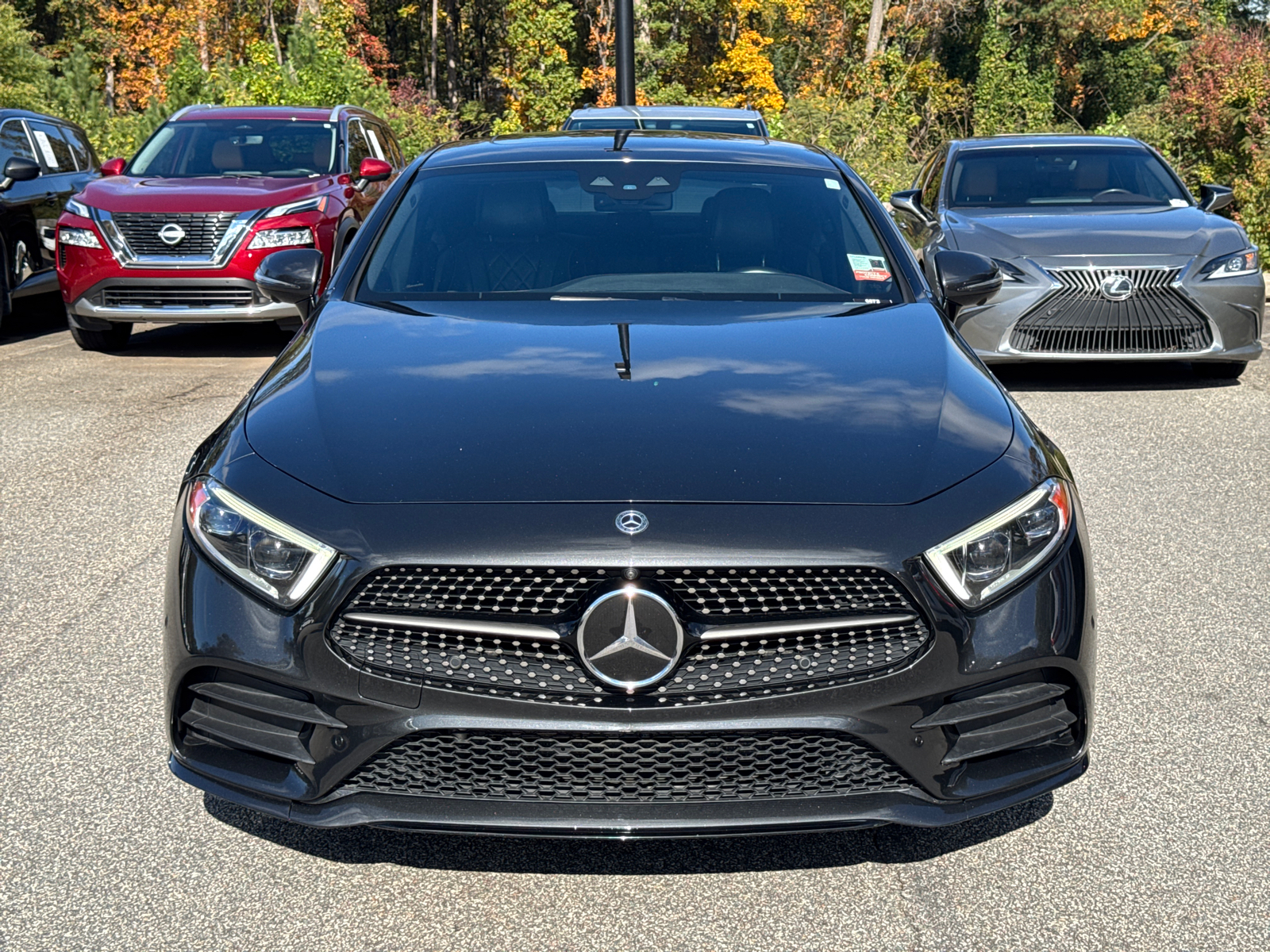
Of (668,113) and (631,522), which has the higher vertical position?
(631,522)

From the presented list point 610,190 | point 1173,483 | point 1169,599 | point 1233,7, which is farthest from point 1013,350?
point 1233,7

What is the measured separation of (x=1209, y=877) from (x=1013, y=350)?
599 centimetres

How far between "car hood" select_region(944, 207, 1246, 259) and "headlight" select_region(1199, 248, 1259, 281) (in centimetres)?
8

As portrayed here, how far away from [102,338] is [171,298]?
33.8 inches

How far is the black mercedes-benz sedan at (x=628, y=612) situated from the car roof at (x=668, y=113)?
10.4 metres

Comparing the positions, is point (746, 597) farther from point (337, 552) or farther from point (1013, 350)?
point (1013, 350)

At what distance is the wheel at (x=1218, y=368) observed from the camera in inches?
365

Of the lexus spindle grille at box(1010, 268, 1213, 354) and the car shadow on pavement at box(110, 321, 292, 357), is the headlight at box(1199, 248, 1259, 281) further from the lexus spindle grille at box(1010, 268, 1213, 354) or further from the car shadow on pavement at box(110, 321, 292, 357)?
the car shadow on pavement at box(110, 321, 292, 357)

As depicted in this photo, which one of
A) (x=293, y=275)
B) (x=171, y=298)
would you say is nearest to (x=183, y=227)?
(x=171, y=298)

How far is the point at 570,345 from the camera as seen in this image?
3.65 m

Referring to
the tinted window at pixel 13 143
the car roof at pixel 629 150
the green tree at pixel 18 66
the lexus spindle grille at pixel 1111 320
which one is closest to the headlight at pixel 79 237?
the tinted window at pixel 13 143

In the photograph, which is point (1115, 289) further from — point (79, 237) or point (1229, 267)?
point (79, 237)

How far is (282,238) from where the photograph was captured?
10195mm

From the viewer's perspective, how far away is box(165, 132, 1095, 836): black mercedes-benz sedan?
2.68 metres
